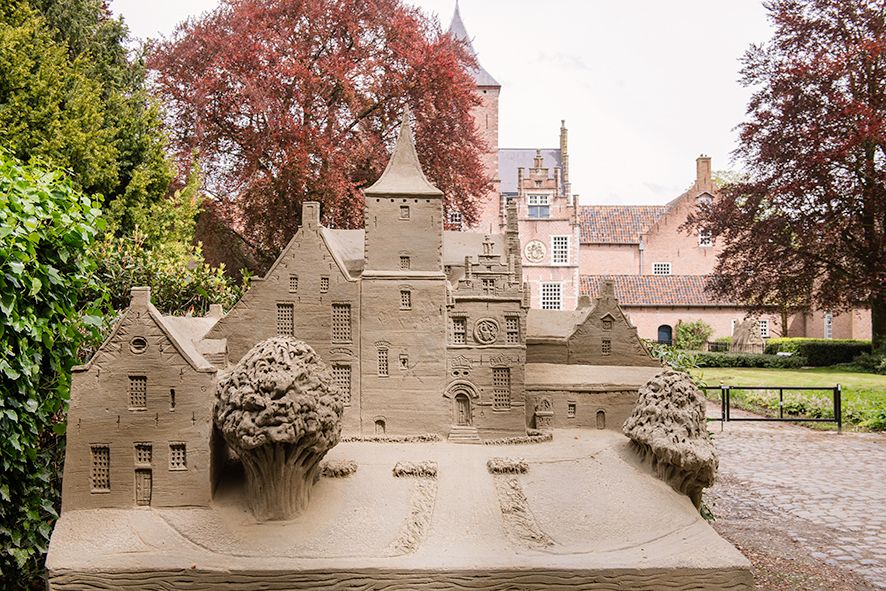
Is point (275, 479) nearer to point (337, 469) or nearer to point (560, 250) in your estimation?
point (337, 469)

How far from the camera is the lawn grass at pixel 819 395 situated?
719 inches

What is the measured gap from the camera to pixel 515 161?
48562 millimetres

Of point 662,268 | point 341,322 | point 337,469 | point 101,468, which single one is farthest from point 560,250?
point 101,468

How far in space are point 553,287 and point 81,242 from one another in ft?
108

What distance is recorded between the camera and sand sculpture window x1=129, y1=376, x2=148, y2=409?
6.66m

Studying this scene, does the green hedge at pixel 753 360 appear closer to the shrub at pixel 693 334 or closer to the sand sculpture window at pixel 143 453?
the shrub at pixel 693 334

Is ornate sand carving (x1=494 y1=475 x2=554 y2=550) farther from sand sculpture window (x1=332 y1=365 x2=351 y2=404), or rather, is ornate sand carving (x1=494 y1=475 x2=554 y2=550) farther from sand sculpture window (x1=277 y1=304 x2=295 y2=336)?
sand sculpture window (x1=277 y1=304 x2=295 y2=336)

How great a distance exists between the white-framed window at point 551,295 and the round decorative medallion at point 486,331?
30.1 m

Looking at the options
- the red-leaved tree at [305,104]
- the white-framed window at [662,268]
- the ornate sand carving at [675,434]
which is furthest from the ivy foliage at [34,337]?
the white-framed window at [662,268]

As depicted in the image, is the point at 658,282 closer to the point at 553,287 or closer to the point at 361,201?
the point at 553,287

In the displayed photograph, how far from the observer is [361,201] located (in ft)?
50.5

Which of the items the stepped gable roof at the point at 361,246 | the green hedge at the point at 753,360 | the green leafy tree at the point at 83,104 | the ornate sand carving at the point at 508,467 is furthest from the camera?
the green hedge at the point at 753,360

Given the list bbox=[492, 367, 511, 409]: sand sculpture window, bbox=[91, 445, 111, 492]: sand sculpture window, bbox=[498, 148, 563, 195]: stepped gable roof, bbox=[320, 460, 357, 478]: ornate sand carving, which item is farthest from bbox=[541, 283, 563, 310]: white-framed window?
bbox=[91, 445, 111, 492]: sand sculpture window

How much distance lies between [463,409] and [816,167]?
20962mm
